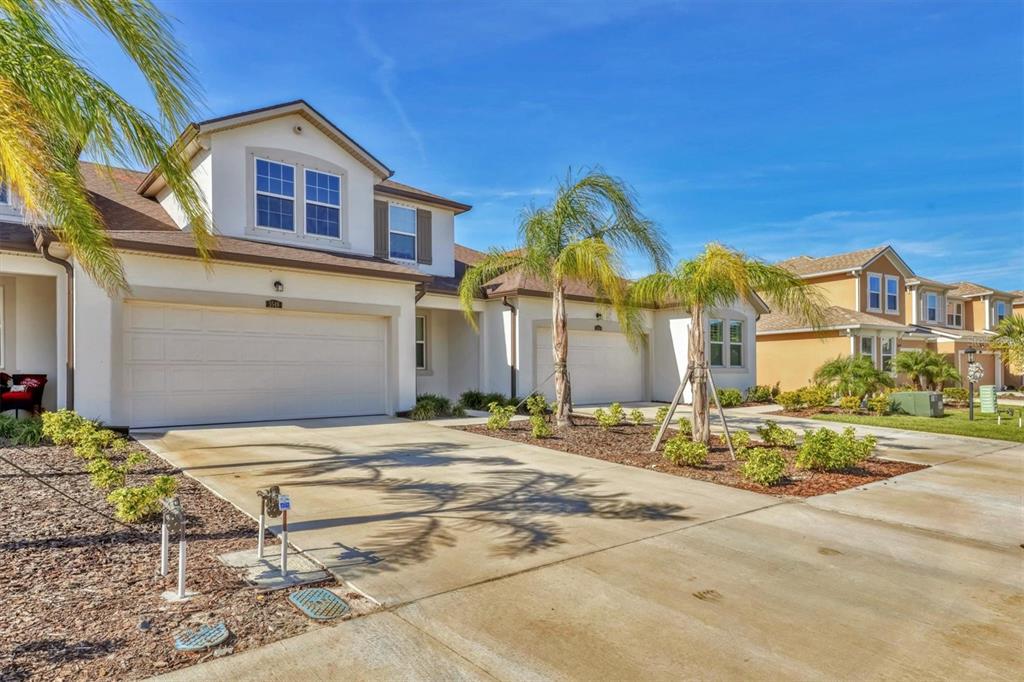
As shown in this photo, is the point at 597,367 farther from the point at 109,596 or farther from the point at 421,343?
the point at 109,596

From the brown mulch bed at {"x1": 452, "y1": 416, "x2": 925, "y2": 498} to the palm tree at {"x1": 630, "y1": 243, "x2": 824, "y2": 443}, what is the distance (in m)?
1.32

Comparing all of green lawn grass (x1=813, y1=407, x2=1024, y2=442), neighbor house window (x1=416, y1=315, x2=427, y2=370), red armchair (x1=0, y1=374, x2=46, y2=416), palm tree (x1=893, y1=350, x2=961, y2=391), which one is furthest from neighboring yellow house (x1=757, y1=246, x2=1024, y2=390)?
red armchair (x1=0, y1=374, x2=46, y2=416)

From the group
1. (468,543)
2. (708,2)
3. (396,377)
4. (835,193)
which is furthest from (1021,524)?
(835,193)

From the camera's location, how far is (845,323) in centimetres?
2320

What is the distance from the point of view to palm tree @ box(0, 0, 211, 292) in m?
4.80

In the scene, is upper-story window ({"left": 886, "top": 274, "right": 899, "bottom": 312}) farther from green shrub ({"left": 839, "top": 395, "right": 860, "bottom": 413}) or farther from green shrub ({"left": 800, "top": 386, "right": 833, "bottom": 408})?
green shrub ({"left": 839, "top": 395, "right": 860, "bottom": 413})

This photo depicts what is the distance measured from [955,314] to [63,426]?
4258cm

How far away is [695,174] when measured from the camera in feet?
65.0

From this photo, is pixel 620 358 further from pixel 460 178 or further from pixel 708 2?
pixel 708 2

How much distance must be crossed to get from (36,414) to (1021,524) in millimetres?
15287

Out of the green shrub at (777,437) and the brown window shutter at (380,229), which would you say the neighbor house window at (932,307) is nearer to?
the green shrub at (777,437)

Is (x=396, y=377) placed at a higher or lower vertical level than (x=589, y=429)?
higher

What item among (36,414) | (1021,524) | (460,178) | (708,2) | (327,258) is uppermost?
(708,2)

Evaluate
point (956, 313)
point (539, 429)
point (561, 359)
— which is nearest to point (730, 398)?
point (561, 359)
